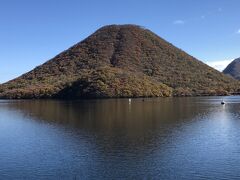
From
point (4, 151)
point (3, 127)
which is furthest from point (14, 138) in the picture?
point (3, 127)

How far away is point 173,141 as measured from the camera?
66.6 meters

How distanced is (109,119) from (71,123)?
11.2 meters

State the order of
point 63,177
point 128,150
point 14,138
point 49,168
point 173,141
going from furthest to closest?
point 14,138 → point 173,141 → point 128,150 → point 49,168 → point 63,177

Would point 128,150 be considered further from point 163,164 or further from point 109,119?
point 109,119

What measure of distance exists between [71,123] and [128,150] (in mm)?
40115

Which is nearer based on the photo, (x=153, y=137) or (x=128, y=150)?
(x=128, y=150)

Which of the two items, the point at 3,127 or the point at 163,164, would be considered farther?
the point at 3,127

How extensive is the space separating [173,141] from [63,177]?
2634cm

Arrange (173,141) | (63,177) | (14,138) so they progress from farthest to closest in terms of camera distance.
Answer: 1. (14,138)
2. (173,141)
3. (63,177)

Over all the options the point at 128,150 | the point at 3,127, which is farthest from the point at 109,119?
the point at 128,150

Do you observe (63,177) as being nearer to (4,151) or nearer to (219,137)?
(4,151)

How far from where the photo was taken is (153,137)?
233 feet

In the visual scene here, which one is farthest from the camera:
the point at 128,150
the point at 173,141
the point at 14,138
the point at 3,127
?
the point at 3,127

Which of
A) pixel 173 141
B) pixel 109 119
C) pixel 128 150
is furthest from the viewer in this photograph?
pixel 109 119
